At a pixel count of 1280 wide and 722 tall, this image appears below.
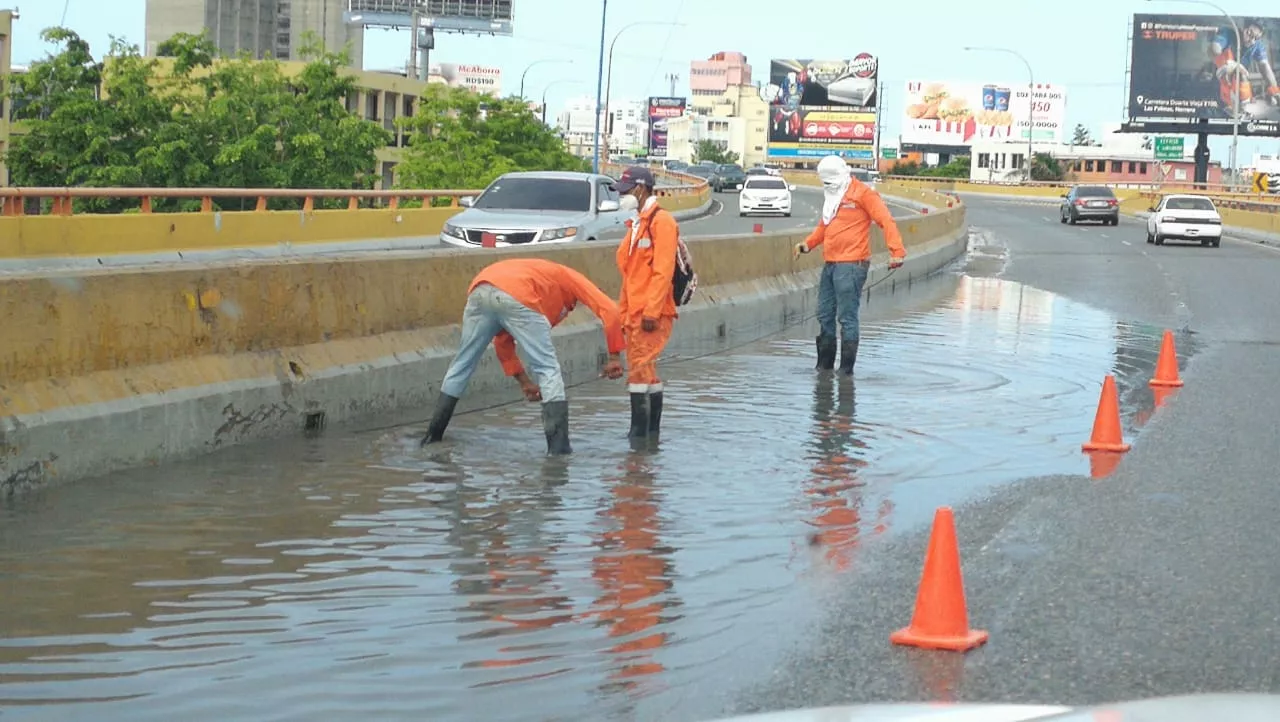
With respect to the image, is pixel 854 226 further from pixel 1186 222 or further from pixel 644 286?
pixel 1186 222

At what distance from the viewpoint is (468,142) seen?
64.9 m

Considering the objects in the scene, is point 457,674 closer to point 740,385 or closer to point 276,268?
point 276,268

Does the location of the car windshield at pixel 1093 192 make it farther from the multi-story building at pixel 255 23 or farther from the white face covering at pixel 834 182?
the multi-story building at pixel 255 23

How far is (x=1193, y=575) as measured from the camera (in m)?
6.97

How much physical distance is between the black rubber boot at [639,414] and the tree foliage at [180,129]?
3878cm

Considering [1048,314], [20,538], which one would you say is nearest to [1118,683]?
[20,538]

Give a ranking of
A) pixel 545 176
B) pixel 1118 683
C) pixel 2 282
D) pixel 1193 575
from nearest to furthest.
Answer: pixel 1118 683 → pixel 1193 575 → pixel 2 282 → pixel 545 176

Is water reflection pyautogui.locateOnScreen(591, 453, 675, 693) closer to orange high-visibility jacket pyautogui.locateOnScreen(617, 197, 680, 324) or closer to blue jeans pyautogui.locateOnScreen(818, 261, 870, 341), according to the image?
orange high-visibility jacket pyautogui.locateOnScreen(617, 197, 680, 324)

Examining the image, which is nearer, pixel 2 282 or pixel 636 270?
pixel 2 282

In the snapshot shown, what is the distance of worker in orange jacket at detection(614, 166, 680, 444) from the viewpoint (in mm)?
10445

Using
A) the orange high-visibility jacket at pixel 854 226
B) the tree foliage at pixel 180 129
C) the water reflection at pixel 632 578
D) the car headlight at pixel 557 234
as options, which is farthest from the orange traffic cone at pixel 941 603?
the tree foliage at pixel 180 129

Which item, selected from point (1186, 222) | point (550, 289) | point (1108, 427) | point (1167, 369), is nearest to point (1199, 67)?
point (1186, 222)

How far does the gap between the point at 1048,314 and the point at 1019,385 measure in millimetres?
8129

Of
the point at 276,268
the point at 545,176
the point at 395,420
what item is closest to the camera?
the point at 276,268
